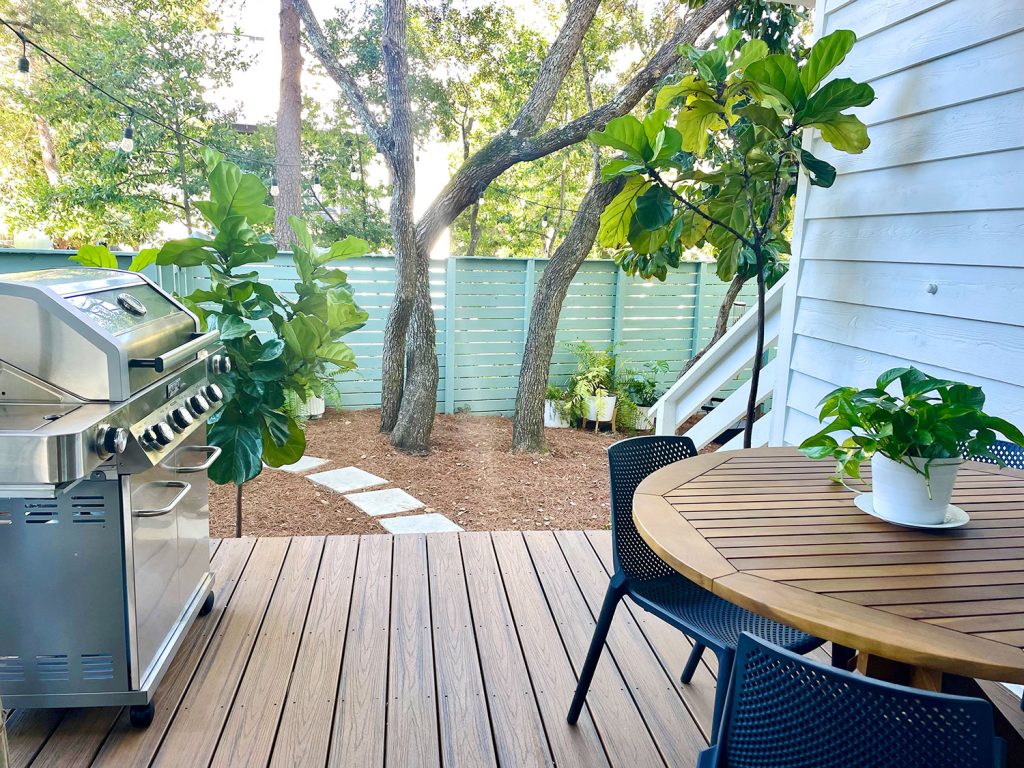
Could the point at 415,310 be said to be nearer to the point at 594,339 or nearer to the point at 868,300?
the point at 594,339

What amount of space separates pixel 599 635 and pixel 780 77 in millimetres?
1599

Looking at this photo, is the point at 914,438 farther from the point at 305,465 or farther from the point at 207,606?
the point at 305,465

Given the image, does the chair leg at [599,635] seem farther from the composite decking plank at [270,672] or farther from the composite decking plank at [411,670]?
the composite decking plank at [270,672]

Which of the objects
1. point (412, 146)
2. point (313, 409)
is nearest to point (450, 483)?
point (313, 409)

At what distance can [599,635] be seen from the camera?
1.54 metres

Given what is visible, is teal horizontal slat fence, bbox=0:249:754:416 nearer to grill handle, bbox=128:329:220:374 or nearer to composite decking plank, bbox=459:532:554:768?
grill handle, bbox=128:329:220:374

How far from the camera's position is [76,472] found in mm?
1222

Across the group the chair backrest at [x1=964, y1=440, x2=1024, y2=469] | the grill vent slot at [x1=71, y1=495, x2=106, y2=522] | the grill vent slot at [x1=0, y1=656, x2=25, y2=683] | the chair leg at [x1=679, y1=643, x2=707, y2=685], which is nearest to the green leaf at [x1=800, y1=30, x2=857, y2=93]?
the chair backrest at [x1=964, y1=440, x2=1024, y2=469]

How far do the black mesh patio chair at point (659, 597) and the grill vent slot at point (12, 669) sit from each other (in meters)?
1.20

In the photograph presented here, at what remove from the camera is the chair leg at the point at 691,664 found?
1.75m

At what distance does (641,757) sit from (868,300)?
5.01 feet

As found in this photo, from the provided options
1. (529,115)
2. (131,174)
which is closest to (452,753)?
(529,115)

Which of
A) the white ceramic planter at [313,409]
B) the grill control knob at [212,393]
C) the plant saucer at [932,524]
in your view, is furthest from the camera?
the white ceramic planter at [313,409]

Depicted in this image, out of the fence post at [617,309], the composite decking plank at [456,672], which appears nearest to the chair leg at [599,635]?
the composite decking plank at [456,672]
